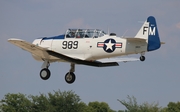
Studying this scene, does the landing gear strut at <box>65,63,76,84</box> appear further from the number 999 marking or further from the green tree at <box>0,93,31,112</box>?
the green tree at <box>0,93,31,112</box>

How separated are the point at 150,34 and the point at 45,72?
21.7 feet

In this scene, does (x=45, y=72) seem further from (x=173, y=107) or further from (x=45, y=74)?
(x=173, y=107)

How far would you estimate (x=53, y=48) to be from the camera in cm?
4550

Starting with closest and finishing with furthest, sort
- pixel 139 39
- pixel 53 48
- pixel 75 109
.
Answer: pixel 139 39 < pixel 53 48 < pixel 75 109

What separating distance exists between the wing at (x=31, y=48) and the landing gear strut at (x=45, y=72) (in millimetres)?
663

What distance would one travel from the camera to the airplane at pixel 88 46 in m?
43.0

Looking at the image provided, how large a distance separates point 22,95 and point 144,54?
169 feet

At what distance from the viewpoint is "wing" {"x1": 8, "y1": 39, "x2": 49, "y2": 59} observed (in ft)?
145

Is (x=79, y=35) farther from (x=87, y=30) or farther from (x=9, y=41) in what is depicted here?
(x=9, y=41)

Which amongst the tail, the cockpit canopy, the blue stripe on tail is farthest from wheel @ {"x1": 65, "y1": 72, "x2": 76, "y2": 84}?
the blue stripe on tail

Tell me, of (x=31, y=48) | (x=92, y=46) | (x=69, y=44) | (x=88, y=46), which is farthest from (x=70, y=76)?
(x=31, y=48)

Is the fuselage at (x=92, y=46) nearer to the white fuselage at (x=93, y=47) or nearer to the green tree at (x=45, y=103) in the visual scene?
the white fuselage at (x=93, y=47)

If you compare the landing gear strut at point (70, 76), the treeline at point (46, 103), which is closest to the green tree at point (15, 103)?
the treeline at point (46, 103)

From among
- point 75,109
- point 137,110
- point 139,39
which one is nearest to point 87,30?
point 139,39
